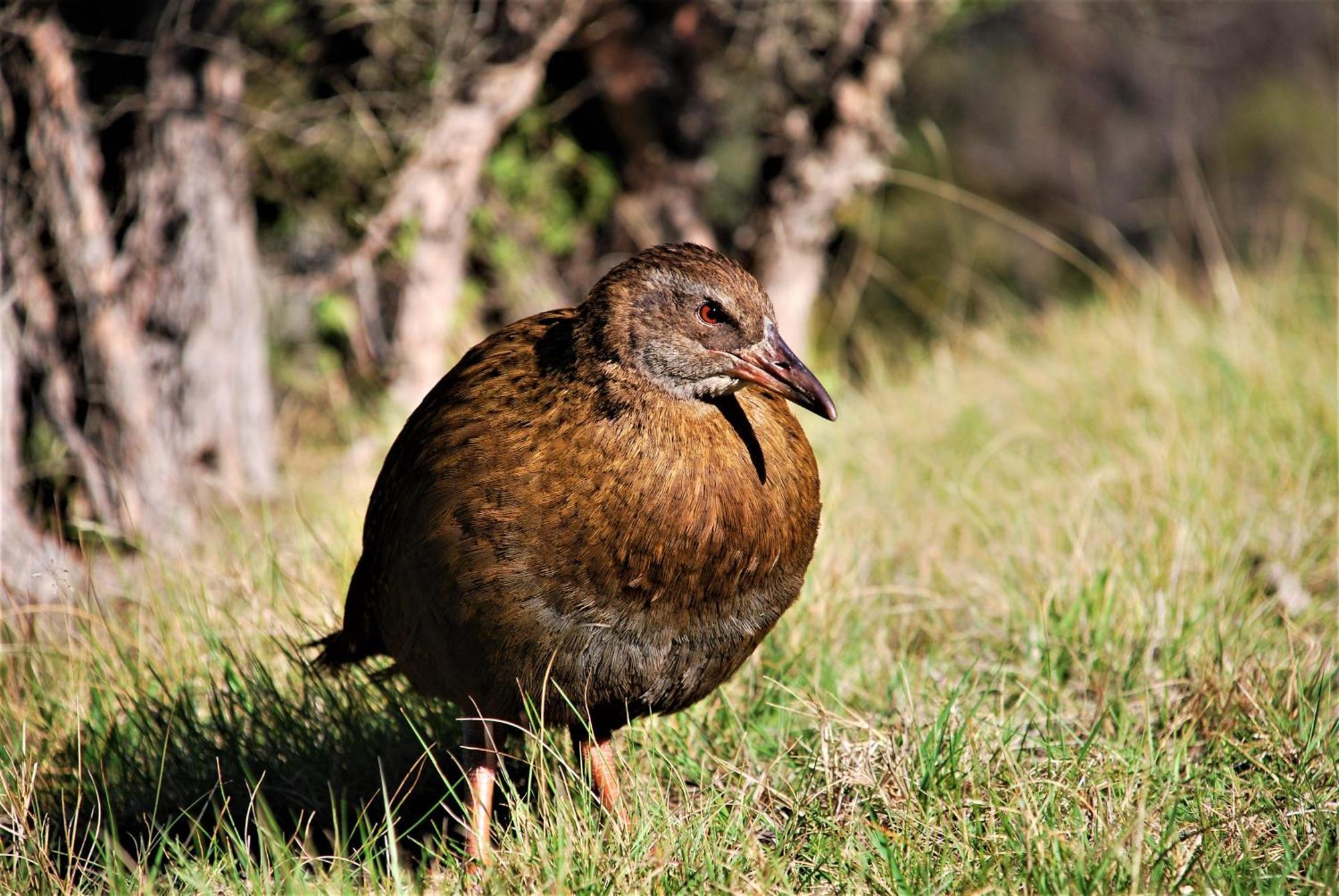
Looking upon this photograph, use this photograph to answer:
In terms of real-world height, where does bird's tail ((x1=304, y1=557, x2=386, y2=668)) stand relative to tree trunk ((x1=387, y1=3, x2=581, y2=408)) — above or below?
below

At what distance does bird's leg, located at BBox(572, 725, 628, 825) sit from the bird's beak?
2.61 feet

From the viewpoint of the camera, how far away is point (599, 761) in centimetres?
297

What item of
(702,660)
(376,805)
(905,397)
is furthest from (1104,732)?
(905,397)

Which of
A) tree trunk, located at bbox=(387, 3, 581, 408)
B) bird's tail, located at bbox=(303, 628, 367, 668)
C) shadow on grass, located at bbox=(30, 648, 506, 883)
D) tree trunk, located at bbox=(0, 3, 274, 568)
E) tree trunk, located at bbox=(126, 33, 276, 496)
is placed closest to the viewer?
shadow on grass, located at bbox=(30, 648, 506, 883)

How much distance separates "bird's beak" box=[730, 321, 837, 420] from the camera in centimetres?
270

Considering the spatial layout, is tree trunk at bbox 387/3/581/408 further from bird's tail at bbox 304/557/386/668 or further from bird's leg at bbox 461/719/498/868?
bird's leg at bbox 461/719/498/868

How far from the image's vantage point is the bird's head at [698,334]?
2.73m

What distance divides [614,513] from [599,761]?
2.15 feet

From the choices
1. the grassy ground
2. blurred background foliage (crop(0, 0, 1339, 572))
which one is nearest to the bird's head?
the grassy ground

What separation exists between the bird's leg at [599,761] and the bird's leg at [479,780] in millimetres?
187

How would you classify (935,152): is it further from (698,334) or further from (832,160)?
(698,334)

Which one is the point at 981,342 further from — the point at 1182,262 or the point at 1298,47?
the point at 1298,47

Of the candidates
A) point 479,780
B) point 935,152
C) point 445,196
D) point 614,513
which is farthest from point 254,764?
point 445,196

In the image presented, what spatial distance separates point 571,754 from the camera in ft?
10.4
